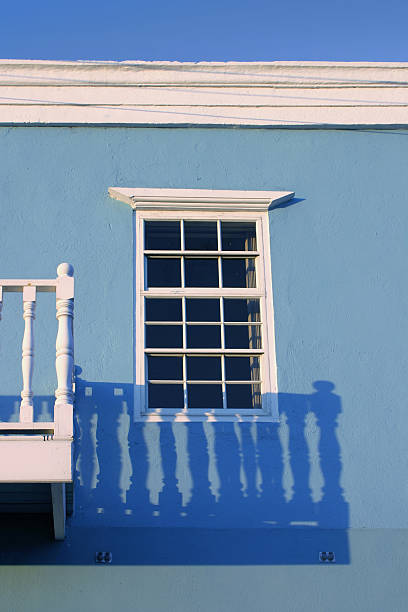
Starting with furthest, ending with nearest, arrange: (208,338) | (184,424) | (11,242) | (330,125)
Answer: (208,338), (330,125), (11,242), (184,424)

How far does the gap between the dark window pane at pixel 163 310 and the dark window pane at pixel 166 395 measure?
2.53 ft

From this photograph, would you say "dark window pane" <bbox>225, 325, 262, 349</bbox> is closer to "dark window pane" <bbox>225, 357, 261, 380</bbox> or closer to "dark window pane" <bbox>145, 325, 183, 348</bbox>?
"dark window pane" <bbox>225, 357, 261, 380</bbox>

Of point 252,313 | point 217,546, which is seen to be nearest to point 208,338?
point 252,313

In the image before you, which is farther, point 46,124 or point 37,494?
point 46,124

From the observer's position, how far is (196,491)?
707 cm

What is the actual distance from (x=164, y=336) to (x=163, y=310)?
0.41m

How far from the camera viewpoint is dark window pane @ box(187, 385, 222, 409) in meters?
10.5

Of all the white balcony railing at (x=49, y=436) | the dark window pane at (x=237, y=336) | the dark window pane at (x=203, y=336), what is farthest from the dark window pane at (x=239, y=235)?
the dark window pane at (x=203, y=336)

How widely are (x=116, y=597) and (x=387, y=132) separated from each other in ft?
14.1

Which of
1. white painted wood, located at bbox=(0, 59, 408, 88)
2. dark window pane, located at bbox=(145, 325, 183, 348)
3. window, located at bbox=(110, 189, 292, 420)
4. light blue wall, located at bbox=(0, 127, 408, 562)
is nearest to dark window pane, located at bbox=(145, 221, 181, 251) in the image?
window, located at bbox=(110, 189, 292, 420)

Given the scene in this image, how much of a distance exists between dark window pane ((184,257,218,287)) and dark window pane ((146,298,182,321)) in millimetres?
283

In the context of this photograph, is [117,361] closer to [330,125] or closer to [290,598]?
[290,598]

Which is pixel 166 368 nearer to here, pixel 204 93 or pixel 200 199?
pixel 200 199

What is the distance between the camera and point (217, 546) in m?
6.91
